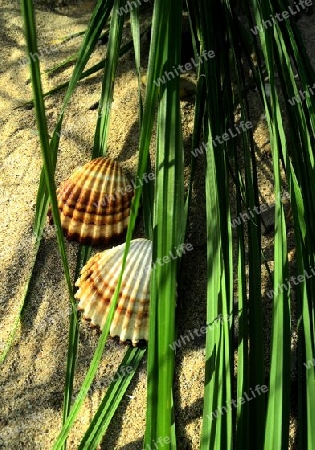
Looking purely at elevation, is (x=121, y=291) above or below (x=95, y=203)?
below

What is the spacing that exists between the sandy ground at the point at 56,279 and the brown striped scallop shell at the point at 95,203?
5 cm

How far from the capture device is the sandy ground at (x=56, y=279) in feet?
3.51

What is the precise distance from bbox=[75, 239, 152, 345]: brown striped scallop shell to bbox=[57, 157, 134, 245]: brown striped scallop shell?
0.09 metres

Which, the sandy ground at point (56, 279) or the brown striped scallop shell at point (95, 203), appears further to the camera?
the brown striped scallop shell at point (95, 203)

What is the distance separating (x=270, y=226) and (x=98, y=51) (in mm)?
750

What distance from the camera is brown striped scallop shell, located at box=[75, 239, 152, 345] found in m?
1.14

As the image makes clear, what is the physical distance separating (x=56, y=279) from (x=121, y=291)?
0.17 m

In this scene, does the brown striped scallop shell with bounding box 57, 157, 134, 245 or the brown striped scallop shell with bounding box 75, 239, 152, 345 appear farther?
the brown striped scallop shell with bounding box 57, 157, 134, 245

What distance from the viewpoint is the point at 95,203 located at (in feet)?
4.34

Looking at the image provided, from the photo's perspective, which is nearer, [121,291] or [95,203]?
[121,291]

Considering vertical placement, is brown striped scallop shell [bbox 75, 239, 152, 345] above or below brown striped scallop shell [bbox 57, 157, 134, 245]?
below

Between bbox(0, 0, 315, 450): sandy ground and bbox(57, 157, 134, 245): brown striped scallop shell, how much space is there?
0.15ft

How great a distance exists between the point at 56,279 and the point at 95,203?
191mm

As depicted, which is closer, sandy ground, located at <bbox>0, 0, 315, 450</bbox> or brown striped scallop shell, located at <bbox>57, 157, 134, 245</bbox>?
sandy ground, located at <bbox>0, 0, 315, 450</bbox>
